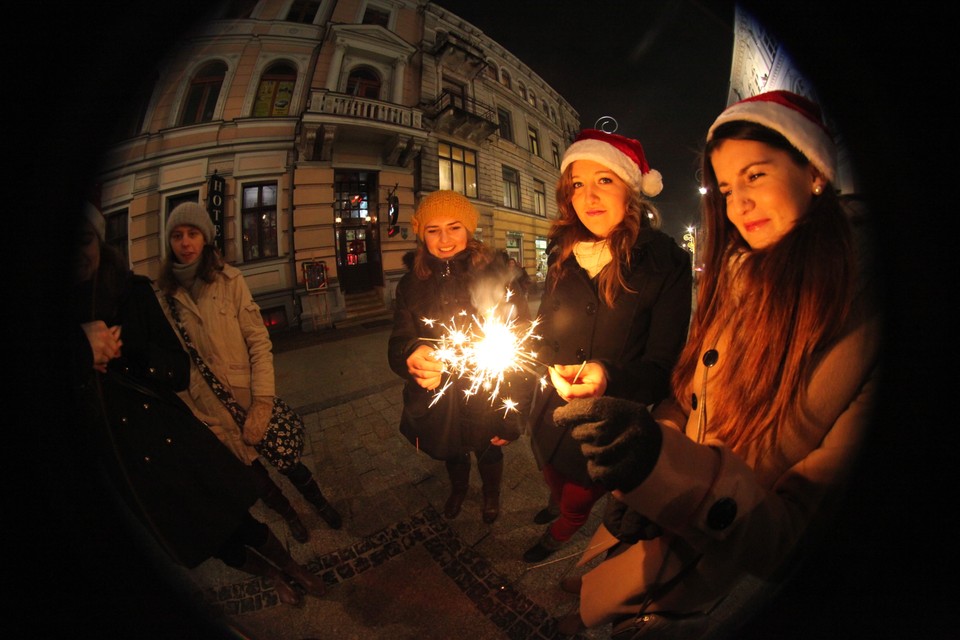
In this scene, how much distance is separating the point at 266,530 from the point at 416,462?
0.59m

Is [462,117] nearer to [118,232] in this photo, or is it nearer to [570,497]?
[118,232]

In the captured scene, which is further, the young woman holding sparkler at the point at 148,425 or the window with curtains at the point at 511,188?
the window with curtains at the point at 511,188

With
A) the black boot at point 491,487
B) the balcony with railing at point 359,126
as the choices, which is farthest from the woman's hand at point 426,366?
the balcony with railing at point 359,126

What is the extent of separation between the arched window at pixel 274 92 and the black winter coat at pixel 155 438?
0.65m

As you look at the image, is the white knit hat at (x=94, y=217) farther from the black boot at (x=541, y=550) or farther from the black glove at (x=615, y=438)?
the black boot at (x=541, y=550)

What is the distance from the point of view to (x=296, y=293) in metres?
0.90

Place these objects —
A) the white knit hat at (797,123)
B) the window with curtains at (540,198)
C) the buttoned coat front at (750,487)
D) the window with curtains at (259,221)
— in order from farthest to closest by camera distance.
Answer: the window with curtains at (540,198) < the window with curtains at (259,221) < the white knit hat at (797,123) < the buttoned coat front at (750,487)

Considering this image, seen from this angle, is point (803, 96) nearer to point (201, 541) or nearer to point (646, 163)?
point (646, 163)

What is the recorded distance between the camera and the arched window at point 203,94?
0.76 meters

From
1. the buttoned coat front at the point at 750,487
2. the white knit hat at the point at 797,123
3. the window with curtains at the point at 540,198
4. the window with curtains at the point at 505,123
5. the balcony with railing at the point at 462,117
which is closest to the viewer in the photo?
the buttoned coat front at the point at 750,487

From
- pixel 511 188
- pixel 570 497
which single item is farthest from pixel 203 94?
pixel 570 497

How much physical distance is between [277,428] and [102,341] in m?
0.48

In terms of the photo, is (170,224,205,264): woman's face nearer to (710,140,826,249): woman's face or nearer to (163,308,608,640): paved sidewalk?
(163,308,608,640): paved sidewalk

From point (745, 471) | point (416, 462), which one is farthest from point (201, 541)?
point (745, 471)
